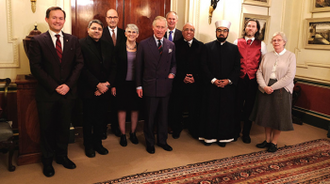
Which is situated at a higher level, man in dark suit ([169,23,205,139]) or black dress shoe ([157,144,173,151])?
man in dark suit ([169,23,205,139])

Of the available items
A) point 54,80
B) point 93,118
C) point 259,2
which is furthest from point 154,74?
point 259,2

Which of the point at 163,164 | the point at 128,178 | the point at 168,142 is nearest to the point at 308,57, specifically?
the point at 168,142

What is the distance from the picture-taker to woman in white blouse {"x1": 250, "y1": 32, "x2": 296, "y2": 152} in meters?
3.51

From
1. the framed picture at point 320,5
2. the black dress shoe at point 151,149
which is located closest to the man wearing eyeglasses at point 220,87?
the black dress shoe at point 151,149

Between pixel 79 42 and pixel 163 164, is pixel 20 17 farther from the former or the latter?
pixel 163 164

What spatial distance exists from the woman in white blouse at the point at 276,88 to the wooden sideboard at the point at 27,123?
115 inches

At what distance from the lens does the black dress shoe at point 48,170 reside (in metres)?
2.81

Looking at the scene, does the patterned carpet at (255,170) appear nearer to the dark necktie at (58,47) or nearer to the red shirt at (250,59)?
the red shirt at (250,59)

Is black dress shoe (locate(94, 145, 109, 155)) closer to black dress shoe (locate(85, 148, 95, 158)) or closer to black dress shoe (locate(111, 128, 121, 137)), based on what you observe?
black dress shoe (locate(85, 148, 95, 158))

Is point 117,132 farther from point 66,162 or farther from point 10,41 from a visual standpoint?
point 10,41

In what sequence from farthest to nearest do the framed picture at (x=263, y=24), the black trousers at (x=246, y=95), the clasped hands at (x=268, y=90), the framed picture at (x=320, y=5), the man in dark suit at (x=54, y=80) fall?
the framed picture at (x=263, y=24)
the framed picture at (x=320, y=5)
the black trousers at (x=246, y=95)
the clasped hands at (x=268, y=90)
the man in dark suit at (x=54, y=80)

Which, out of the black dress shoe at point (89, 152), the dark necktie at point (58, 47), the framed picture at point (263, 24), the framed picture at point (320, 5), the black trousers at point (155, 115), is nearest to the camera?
the dark necktie at point (58, 47)

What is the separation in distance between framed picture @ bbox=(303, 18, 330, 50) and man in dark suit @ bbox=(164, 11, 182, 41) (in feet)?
9.18

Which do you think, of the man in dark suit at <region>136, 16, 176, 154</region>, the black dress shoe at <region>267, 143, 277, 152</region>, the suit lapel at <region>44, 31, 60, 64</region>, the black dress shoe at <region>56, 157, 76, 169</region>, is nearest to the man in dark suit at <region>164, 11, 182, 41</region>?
the man in dark suit at <region>136, 16, 176, 154</region>
